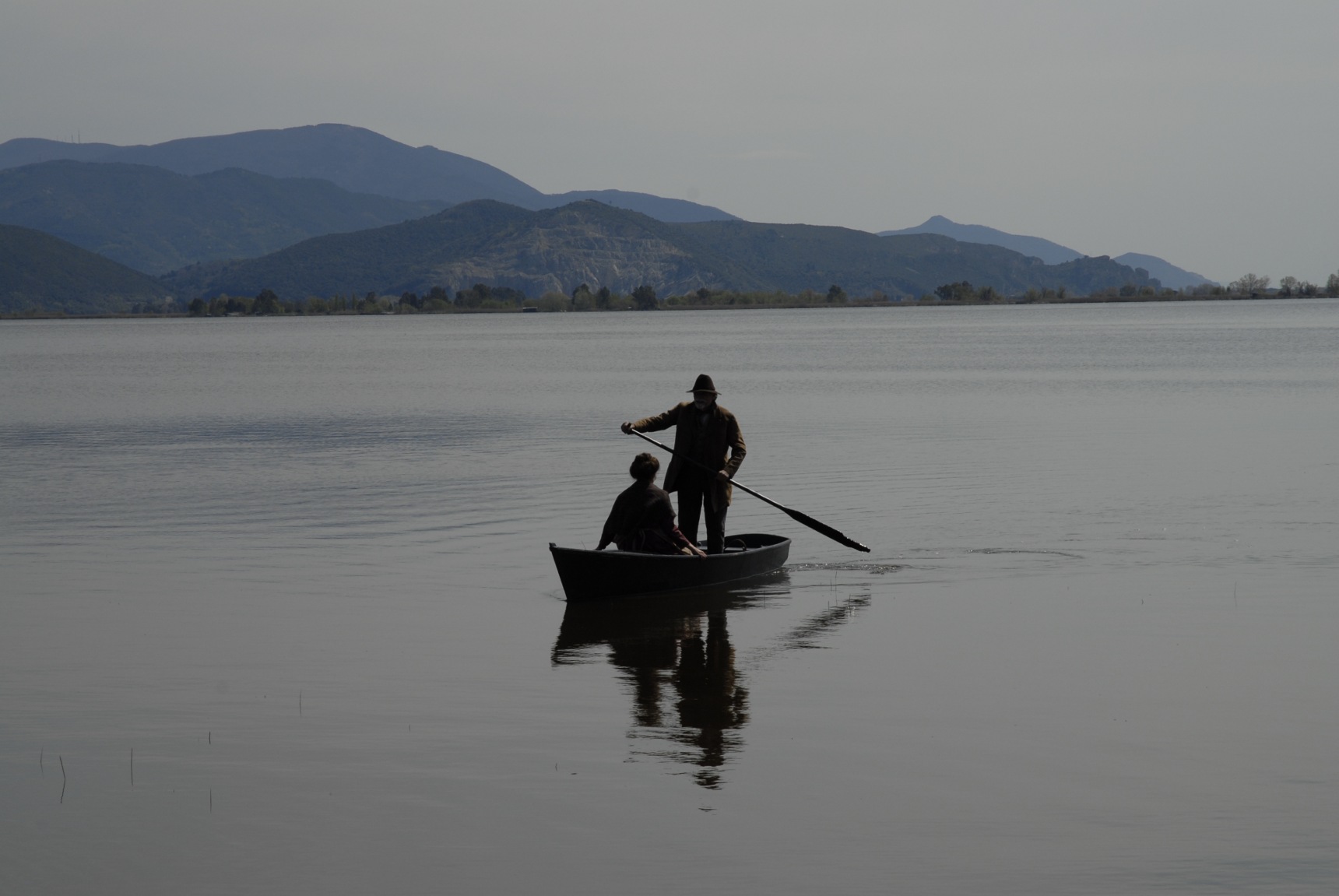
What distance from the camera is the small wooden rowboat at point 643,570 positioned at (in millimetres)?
14344

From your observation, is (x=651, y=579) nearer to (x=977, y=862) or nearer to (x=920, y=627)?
(x=920, y=627)

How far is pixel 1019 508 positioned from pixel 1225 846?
13.9m

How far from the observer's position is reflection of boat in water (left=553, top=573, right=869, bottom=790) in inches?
381

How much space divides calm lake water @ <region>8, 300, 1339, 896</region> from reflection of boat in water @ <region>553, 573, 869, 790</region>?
5cm

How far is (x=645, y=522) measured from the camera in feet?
49.0

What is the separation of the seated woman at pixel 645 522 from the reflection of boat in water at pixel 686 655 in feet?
2.01

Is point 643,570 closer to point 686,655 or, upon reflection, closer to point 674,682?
point 686,655

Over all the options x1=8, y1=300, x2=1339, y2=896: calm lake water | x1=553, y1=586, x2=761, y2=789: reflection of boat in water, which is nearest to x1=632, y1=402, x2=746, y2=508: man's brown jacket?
x1=553, y1=586, x2=761, y2=789: reflection of boat in water

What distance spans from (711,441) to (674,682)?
15.2 ft

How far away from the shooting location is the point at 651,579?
49.3ft

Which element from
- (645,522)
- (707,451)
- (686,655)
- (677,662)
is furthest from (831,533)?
(677,662)

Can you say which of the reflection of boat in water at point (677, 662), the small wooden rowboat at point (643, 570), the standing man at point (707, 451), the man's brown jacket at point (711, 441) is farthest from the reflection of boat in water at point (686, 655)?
the man's brown jacket at point (711, 441)

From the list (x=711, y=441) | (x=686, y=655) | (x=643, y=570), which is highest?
(x=711, y=441)

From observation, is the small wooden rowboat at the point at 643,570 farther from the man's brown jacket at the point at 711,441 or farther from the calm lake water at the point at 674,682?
the man's brown jacket at the point at 711,441
